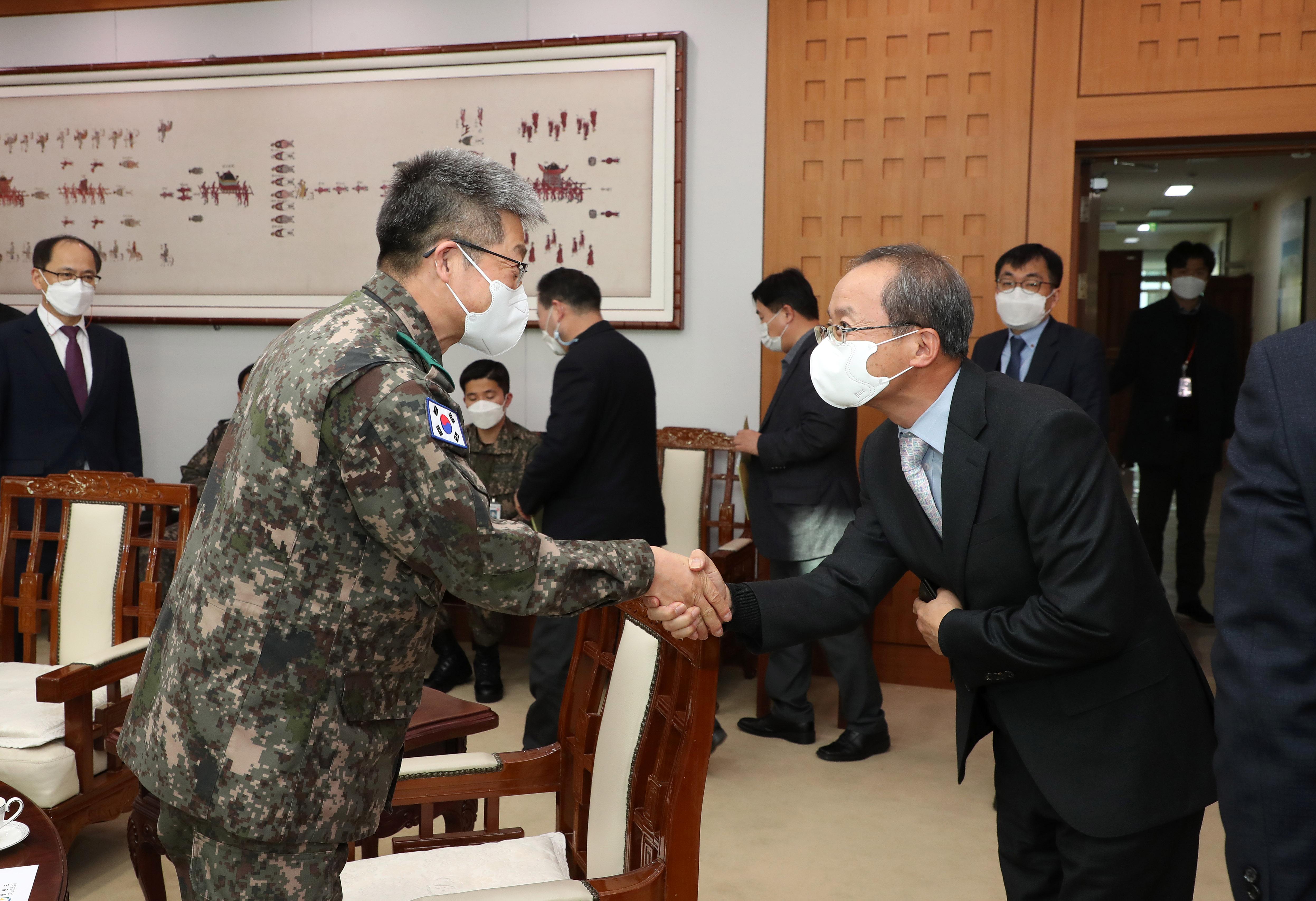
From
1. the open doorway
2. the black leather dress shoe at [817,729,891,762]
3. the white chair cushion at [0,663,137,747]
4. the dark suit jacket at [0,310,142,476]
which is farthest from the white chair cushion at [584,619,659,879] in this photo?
the open doorway

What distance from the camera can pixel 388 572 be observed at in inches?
49.8

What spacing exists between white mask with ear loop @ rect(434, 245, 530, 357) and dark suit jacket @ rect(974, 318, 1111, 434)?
2246mm

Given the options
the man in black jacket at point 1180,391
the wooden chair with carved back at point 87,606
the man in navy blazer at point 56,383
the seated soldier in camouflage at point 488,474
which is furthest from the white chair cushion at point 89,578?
the man in black jacket at point 1180,391

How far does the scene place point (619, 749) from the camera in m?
1.56

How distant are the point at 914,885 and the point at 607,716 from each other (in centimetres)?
134

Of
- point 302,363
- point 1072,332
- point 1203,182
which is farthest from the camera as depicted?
point 1203,182

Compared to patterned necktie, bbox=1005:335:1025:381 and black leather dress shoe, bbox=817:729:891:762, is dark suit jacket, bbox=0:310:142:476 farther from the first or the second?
patterned necktie, bbox=1005:335:1025:381

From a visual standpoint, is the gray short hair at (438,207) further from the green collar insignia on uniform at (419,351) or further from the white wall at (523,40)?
the white wall at (523,40)

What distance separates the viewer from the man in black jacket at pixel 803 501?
3334mm

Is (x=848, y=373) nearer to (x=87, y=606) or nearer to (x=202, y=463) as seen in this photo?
(x=87, y=606)

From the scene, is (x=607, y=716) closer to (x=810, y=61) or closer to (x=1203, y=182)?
(x=810, y=61)

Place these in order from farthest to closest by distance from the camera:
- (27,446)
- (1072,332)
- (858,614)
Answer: (27,446) < (1072,332) < (858,614)

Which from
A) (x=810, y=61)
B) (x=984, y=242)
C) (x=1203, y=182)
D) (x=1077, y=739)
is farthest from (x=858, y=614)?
(x=1203, y=182)

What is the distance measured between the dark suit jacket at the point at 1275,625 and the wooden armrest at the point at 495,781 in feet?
3.56
